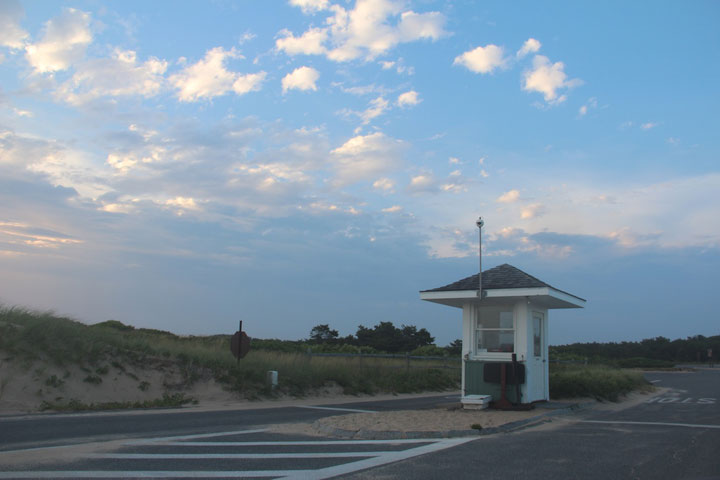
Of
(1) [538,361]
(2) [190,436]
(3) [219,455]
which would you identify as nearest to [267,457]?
(3) [219,455]

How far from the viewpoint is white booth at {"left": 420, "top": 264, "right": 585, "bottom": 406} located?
1528cm

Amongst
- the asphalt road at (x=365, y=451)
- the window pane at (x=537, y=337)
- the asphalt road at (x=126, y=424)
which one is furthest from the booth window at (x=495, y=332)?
the asphalt road at (x=126, y=424)

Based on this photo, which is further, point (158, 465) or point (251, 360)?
point (251, 360)

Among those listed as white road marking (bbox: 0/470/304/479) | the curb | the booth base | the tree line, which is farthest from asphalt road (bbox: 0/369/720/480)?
the tree line

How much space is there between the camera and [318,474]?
7.18m

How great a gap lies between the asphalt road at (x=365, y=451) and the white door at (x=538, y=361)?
2.58m

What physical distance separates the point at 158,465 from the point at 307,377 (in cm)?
1506

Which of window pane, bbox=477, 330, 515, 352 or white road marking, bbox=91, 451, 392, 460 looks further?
window pane, bbox=477, 330, 515, 352

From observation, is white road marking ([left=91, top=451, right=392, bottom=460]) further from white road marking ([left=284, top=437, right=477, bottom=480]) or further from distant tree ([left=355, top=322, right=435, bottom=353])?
distant tree ([left=355, top=322, right=435, bottom=353])

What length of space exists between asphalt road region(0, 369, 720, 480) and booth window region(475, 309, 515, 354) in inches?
118

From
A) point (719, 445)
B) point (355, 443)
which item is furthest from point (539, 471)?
point (719, 445)

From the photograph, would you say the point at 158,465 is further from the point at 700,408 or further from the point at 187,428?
the point at 700,408

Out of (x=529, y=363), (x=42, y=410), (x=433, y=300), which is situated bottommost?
(x=42, y=410)

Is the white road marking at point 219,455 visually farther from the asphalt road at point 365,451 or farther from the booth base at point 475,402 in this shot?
the booth base at point 475,402
